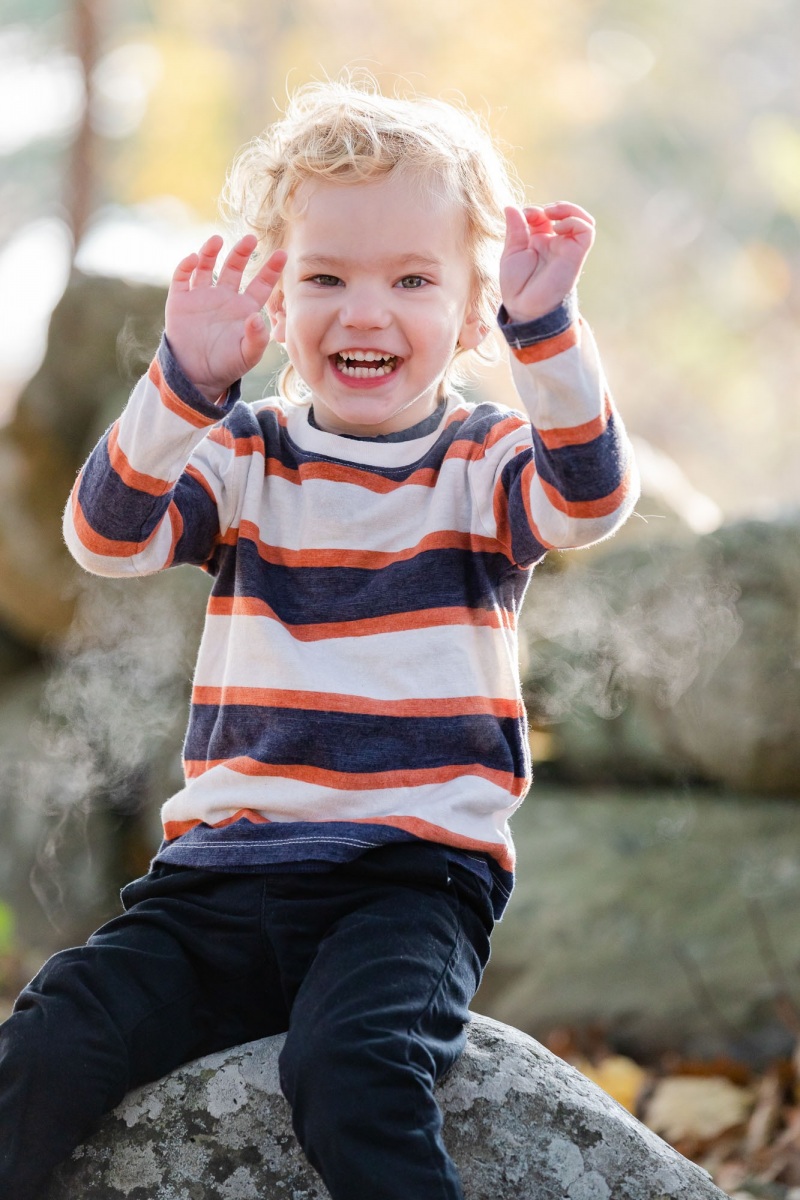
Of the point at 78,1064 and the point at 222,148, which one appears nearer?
the point at 78,1064

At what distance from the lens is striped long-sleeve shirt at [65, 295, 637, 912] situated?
58.5 inches

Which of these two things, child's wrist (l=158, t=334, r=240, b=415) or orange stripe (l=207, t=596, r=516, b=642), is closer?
child's wrist (l=158, t=334, r=240, b=415)

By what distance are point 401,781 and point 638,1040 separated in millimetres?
1595

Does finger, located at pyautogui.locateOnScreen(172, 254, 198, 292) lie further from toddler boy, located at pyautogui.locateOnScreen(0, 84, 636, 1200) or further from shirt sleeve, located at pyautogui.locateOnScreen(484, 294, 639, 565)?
shirt sleeve, located at pyautogui.locateOnScreen(484, 294, 639, 565)

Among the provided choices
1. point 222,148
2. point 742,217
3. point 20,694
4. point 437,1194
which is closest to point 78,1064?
point 437,1194

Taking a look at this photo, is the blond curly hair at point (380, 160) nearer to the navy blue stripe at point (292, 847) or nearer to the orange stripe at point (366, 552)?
the orange stripe at point (366, 552)

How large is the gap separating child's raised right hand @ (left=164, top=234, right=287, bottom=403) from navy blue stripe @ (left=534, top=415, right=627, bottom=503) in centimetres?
35

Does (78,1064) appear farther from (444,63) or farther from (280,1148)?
(444,63)

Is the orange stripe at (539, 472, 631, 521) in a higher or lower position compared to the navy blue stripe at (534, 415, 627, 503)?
lower

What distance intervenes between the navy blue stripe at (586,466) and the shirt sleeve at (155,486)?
375 mm

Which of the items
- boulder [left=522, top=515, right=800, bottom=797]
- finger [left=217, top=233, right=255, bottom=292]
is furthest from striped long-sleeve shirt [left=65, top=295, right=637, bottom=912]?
boulder [left=522, top=515, right=800, bottom=797]

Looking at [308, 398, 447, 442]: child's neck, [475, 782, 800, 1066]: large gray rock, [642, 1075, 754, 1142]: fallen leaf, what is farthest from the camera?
[475, 782, 800, 1066]: large gray rock

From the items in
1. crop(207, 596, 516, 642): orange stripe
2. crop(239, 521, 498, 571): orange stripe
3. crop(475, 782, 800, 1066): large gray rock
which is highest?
crop(239, 521, 498, 571): orange stripe

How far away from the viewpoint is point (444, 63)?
9.27 m
